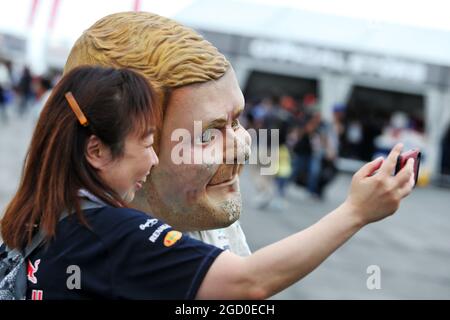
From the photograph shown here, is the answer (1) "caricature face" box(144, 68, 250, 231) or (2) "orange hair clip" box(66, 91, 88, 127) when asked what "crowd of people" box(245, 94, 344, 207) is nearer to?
(1) "caricature face" box(144, 68, 250, 231)

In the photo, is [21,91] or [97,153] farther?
[21,91]

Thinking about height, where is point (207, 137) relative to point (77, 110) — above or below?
below

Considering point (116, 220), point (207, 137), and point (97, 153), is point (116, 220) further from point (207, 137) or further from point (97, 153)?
point (207, 137)

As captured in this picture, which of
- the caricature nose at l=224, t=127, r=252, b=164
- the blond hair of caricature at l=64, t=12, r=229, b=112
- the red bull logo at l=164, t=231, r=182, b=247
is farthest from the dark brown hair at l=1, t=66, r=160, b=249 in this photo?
the caricature nose at l=224, t=127, r=252, b=164

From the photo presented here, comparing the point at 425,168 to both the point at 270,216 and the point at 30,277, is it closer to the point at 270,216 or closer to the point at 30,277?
the point at 270,216

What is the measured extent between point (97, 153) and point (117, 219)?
0.63 ft

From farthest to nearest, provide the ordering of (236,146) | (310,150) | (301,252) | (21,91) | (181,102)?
(21,91), (310,150), (236,146), (181,102), (301,252)

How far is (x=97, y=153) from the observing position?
186 cm

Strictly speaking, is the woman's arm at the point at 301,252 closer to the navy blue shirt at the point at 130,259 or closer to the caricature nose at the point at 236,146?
the navy blue shirt at the point at 130,259

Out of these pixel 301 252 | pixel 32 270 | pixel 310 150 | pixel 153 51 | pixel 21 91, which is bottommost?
pixel 21 91

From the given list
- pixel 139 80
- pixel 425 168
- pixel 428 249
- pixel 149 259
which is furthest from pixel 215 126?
pixel 425 168

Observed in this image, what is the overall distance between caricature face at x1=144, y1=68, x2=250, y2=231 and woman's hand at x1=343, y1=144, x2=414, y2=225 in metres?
0.64

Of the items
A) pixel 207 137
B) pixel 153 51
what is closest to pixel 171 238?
pixel 207 137

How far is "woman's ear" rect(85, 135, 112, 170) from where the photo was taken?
6.05ft
